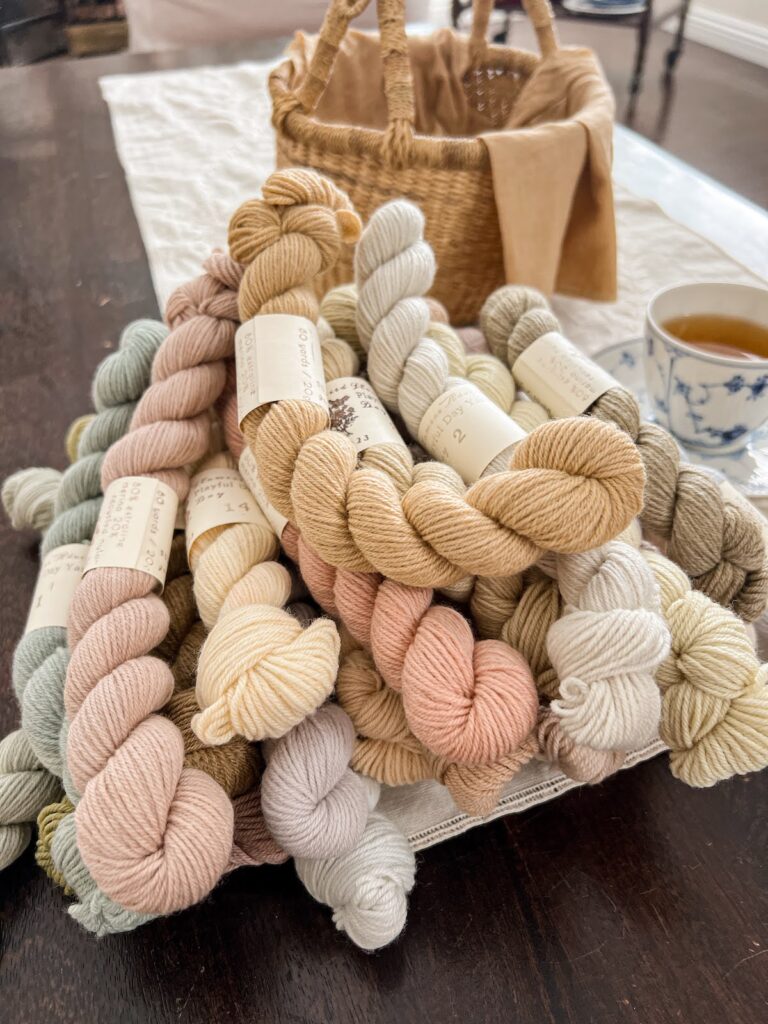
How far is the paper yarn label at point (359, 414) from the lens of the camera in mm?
414

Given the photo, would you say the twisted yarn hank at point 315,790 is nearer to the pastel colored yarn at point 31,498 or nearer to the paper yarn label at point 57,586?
the paper yarn label at point 57,586

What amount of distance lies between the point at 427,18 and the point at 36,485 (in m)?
1.46

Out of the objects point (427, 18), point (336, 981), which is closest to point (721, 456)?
point (336, 981)

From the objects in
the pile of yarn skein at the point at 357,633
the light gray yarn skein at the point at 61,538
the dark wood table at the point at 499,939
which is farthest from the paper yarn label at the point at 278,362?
the dark wood table at the point at 499,939

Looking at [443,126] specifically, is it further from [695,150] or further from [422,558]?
[422,558]

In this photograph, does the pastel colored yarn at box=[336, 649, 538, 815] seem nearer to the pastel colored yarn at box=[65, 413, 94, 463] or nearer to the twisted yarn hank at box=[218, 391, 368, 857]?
the twisted yarn hank at box=[218, 391, 368, 857]

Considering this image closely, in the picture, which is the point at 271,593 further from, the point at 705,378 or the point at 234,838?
the point at 705,378

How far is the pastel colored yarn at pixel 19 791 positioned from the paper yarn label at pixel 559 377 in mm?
361

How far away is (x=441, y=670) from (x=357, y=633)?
6 cm

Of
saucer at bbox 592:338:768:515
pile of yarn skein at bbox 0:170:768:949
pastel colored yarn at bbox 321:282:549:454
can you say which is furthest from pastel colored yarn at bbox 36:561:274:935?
saucer at bbox 592:338:768:515

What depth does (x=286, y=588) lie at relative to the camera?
41cm

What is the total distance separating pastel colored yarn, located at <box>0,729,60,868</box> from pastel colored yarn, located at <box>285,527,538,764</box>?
0.18m

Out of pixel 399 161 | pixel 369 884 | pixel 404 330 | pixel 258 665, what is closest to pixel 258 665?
pixel 258 665

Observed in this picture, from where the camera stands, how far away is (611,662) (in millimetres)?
325
